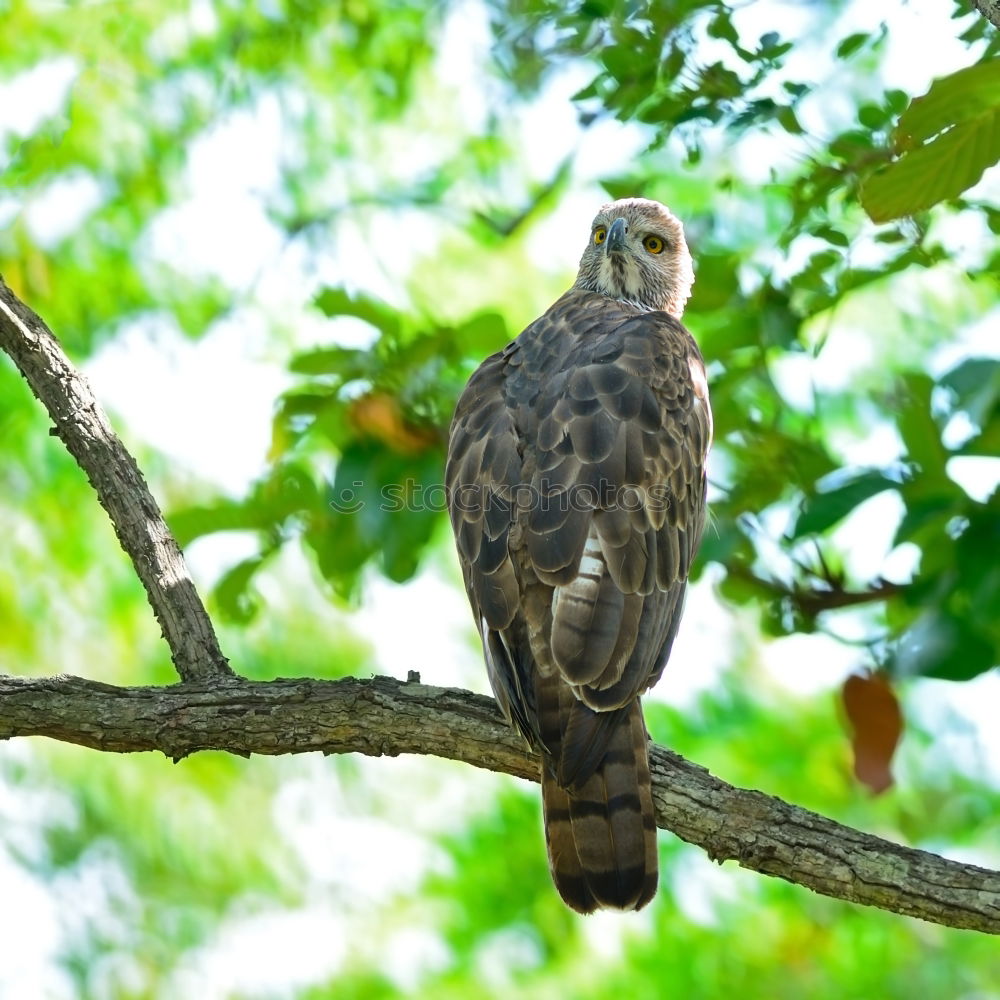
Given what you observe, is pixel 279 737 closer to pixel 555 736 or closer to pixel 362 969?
pixel 555 736

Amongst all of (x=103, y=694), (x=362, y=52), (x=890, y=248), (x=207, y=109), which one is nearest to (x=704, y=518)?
(x=890, y=248)

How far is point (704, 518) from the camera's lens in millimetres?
4715

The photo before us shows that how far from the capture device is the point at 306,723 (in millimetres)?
3822

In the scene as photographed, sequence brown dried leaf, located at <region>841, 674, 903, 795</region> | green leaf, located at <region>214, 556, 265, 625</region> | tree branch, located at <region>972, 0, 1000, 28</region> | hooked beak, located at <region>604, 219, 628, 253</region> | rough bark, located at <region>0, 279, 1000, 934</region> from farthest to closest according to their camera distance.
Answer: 1. hooked beak, located at <region>604, 219, 628, 253</region>
2. green leaf, located at <region>214, 556, 265, 625</region>
3. brown dried leaf, located at <region>841, 674, 903, 795</region>
4. rough bark, located at <region>0, 279, 1000, 934</region>
5. tree branch, located at <region>972, 0, 1000, 28</region>

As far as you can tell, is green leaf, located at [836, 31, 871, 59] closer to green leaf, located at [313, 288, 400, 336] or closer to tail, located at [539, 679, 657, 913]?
green leaf, located at [313, 288, 400, 336]

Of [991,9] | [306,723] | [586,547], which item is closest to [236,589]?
[306,723]

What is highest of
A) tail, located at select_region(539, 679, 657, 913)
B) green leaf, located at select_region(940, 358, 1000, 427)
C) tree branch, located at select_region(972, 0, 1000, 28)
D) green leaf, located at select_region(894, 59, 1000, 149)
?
tree branch, located at select_region(972, 0, 1000, 28)

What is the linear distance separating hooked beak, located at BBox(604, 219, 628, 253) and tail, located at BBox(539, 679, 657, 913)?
272cm

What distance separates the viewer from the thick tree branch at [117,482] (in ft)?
13.2

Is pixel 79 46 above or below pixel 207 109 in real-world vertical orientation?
below

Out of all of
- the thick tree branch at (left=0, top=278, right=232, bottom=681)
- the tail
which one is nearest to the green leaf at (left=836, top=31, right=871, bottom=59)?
the tail

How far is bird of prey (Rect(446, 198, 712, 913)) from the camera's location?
3947 millimetres

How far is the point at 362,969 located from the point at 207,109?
5364mm

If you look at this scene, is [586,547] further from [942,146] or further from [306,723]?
[942,146]
